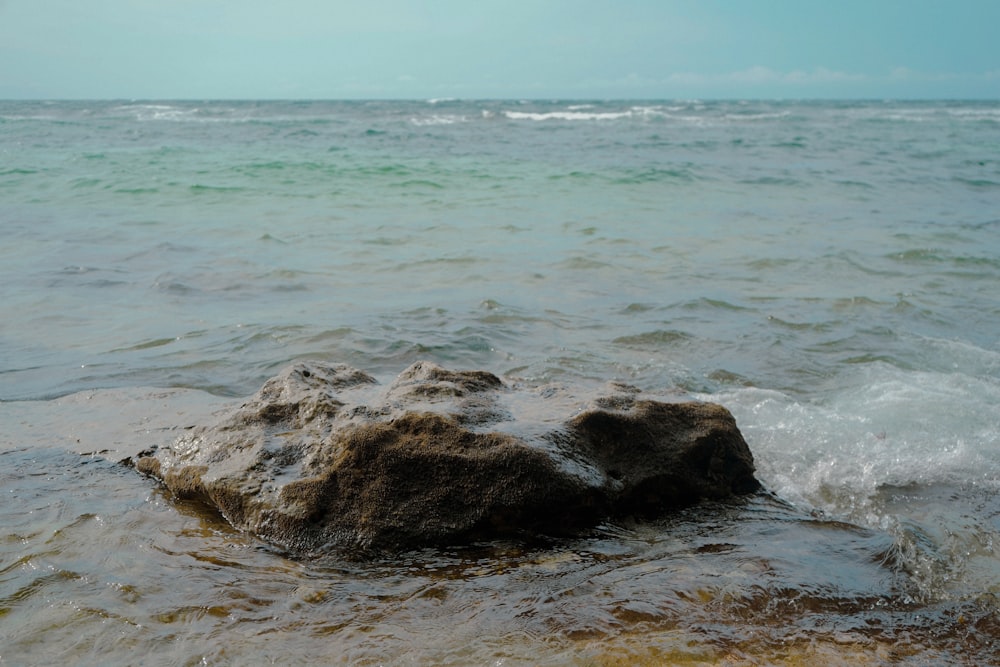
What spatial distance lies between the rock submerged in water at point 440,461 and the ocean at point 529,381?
125 mm

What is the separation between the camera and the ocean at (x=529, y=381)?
2.74m

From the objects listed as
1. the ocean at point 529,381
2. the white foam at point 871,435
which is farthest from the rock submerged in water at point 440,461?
the white foam at point 871,435

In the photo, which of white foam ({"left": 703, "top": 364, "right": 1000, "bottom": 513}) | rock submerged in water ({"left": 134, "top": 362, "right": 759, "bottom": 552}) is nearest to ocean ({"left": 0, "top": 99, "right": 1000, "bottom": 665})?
white foam ({"left": 703, "top": 364, "right": 1000, "bottom": 513})

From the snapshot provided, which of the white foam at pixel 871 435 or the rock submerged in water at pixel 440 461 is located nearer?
the rock submerged in water at pixel 440 461

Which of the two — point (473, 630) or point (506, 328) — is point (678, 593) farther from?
point (506, 328)

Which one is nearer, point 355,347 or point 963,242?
point 355,347

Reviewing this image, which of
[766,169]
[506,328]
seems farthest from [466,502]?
[766,169]

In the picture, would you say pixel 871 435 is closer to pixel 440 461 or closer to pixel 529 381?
pixel 529 381

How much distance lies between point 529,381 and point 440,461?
189 cm

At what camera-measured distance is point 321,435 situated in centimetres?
354

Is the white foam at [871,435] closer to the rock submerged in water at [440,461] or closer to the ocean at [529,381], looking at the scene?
the ocean at [529,381]

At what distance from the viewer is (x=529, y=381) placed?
16.9ft

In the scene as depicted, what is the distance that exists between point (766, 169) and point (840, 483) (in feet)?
52.5

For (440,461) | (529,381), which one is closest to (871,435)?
(529,381)
